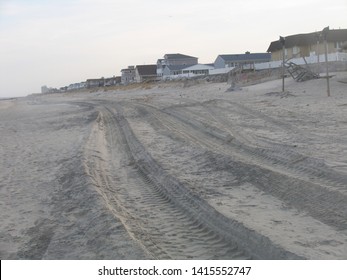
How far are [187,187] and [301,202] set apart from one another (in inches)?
78.0

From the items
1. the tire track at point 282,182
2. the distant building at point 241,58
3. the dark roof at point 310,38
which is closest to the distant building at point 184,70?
the distant building at point 241,58

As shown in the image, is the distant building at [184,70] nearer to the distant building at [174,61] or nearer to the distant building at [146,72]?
the distant building at [174,61]

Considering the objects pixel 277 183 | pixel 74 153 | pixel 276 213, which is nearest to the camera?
pixel 276 213

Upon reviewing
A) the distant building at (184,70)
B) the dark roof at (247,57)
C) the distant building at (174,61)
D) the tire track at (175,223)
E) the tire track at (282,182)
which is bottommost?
the tire track at (175,223)

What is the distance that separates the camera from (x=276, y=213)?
211 inches

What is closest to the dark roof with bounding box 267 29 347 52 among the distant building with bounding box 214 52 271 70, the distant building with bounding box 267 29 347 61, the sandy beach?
the distant building with bounding box 267 29 347 61

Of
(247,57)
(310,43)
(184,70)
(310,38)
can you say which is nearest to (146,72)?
(184,70)

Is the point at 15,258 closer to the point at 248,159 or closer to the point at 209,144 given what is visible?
the point at 248,159

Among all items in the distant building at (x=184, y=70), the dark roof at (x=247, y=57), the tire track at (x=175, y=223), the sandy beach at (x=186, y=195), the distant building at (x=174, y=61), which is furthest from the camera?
the distant building at (x=174, y=61)

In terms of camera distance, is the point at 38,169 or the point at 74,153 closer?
the point at 38,169

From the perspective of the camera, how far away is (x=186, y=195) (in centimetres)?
645

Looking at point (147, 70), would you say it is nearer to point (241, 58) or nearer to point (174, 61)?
point (174, 61)

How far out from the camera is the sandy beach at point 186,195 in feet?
15.1

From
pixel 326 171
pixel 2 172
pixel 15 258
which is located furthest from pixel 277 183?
pixel 2 172
